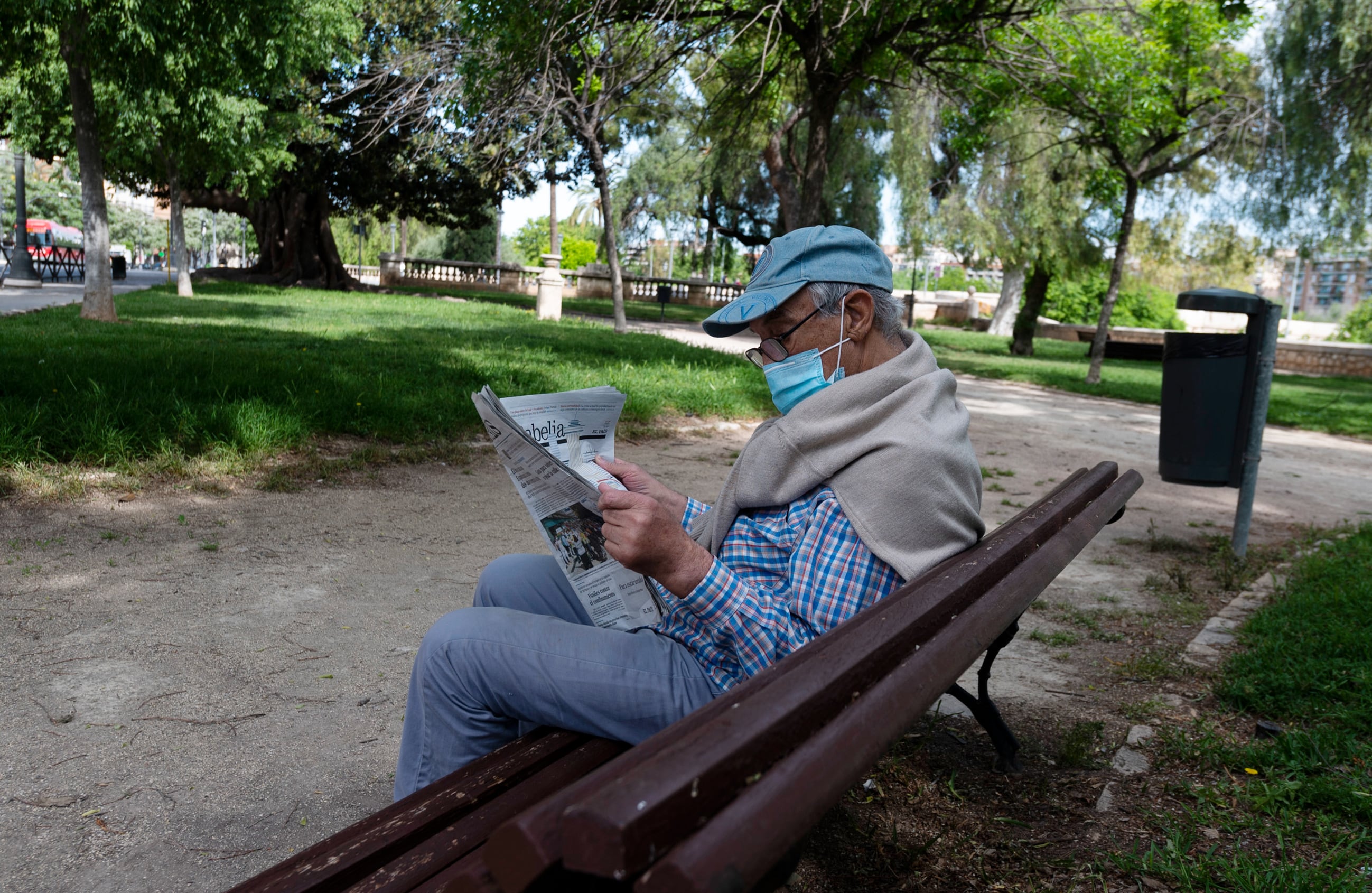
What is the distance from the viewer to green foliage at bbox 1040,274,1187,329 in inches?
1352

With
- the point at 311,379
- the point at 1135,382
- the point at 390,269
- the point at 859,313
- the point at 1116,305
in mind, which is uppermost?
the point at 1116,305

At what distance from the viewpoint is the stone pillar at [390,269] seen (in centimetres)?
3569

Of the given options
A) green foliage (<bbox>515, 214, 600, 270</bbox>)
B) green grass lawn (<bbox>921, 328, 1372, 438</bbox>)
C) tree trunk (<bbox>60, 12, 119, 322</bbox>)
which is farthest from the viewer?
green foliage (<bbox>515, 214, 600, 270</bbox>)

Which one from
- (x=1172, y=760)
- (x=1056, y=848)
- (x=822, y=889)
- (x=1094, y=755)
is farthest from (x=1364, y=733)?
(x=822, y=889)

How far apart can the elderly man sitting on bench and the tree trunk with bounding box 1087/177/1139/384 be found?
13625 millimetres

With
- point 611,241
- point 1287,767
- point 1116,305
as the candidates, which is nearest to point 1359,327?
point 1116,305

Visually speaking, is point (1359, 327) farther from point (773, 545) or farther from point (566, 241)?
point (566, 241)

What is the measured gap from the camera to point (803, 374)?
2.17 m

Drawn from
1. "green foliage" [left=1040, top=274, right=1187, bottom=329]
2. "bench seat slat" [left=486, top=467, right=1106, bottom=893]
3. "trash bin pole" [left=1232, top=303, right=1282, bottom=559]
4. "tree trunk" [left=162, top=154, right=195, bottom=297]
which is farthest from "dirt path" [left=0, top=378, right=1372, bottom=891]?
"green foliage" [left=1040, top=274, right=1187, bottom=329]

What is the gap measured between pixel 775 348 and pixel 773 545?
45 cm

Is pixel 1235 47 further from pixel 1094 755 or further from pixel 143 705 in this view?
pixel 143 705

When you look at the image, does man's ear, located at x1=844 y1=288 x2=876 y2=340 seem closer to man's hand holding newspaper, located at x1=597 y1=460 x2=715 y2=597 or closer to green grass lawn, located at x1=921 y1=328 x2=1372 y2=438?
man's hand holding newspaper, located at x1=597 y1=460 x2=715 y2=597

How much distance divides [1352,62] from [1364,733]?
678 inches

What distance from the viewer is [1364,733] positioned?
115 inches
